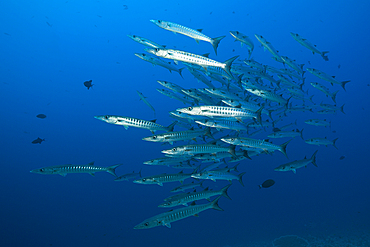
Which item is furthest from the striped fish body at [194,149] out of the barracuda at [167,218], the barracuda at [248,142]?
the barracuda at [167,218]

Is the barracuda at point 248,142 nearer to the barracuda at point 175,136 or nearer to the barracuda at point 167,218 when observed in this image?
the barracuda at point 175,136

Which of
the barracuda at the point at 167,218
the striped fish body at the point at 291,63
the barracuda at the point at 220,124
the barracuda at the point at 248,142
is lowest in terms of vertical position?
the barracuda at the point at 167,218

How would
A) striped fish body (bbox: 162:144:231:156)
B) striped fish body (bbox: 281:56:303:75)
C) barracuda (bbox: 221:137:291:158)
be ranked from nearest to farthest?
1. barracuda (bbox: 221:137:291:158)
2. striped fish body (bbox: 162:144:231:156)
3. striped fish body (bbox: 281:56:303:75)

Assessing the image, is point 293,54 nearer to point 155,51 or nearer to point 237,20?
point 237,20

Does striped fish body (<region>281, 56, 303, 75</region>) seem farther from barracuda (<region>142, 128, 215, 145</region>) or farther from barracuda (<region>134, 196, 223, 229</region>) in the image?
barracuda (<region>134, 196, 223, 229</region>)

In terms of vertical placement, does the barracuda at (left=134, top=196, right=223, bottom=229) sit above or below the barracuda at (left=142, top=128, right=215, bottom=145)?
below

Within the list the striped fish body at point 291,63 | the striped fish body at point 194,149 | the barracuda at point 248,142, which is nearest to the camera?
the barracuda at point 248,142

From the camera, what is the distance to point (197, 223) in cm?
3359

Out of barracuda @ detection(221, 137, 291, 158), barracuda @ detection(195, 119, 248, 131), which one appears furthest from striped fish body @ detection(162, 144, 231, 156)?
barracuda @ detection(195, 119, 248, 131)

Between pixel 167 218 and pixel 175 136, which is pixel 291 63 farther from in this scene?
pixel 167 218

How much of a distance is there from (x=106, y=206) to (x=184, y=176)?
149 ft

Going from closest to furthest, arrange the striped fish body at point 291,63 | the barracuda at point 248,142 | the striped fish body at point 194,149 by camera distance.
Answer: the barracuda at point 248,142
the striped fish body at point 194,149
the striped fish body at point 291,63

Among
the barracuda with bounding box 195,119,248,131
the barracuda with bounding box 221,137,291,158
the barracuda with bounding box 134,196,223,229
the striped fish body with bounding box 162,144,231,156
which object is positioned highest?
the barracuda with bounding box 195,119,248,131

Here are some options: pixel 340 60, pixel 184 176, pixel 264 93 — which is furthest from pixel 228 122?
pixel 340 60
